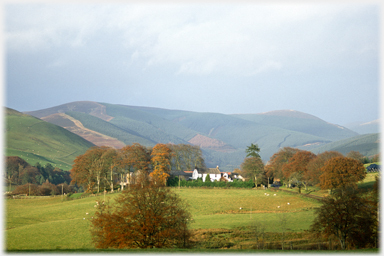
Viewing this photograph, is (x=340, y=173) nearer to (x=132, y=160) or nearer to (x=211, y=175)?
(x=132, y=160)

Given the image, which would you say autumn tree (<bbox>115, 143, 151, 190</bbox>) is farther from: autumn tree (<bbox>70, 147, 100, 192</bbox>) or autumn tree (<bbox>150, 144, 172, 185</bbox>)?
autumn tree (<bbox>70, 147, 100, 192</bbox>)

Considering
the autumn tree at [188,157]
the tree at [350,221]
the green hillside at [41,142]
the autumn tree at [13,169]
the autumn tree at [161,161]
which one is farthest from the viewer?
the green hillside at [41,142]

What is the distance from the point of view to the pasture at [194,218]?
26766 millimetres

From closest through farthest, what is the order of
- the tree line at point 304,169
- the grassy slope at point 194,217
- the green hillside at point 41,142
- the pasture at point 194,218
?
the pasture at point 194,218 → the grassy slope at point 194,217 → the tree line at point 304,169 → the green hillside at point 41,142

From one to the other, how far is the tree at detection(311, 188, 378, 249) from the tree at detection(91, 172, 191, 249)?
1009 cm

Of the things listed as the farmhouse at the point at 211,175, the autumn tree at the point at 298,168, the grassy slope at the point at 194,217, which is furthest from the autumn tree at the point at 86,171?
the autumn tree at the point at 298,168

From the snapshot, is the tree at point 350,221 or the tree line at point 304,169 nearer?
the tree at point 350,221

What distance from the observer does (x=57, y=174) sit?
112312 millimetres

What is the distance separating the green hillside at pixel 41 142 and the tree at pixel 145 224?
356 ft

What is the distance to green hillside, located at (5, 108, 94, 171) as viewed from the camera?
5192 inches

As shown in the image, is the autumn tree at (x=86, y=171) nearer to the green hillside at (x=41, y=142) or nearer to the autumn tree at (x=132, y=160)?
the autumn tree at (x=132, y=160)

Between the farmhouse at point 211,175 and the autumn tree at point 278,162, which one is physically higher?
the autumn tree at point 278,162

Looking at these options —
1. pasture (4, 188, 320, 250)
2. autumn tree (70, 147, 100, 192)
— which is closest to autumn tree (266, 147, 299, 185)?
pasture (4, 188, 320, 250)

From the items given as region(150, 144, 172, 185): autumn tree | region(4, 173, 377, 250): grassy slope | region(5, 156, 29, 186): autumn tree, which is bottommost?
region(4, 173, 377, 250): grassy slope
